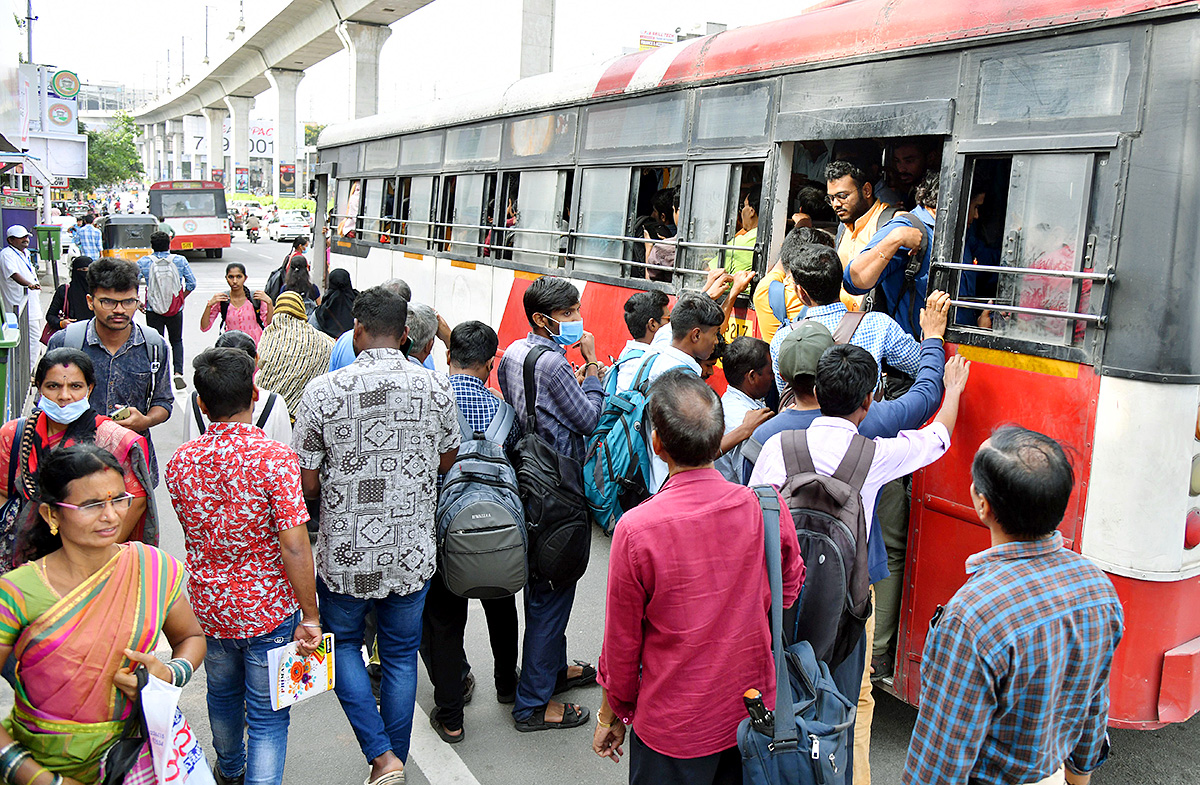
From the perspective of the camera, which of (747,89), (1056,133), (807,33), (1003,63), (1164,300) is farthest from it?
(747,89)

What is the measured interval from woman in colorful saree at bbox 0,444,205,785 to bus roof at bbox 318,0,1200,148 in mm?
3464

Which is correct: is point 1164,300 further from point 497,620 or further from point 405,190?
point 405,190

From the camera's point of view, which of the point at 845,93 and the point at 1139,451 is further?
the point at 845,93

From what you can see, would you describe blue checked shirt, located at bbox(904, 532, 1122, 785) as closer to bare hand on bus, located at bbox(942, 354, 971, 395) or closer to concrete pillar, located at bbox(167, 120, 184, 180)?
bare hand on bus, located at bbox(942, 354, 971, 395)

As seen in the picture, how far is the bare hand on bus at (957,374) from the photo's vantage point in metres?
3.65

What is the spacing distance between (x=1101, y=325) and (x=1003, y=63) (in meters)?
1.13

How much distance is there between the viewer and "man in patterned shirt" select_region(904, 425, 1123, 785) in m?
2.02

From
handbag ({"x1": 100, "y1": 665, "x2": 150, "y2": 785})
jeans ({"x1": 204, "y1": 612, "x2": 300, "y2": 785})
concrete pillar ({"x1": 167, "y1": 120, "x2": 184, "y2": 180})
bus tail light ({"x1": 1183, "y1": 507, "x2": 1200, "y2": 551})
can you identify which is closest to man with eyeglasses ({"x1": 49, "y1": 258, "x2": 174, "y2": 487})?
jeans ({"x1": 204, "y1": 612, "x2": 300, "y2": 785})

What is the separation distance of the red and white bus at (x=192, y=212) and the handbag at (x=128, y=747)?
33.8m

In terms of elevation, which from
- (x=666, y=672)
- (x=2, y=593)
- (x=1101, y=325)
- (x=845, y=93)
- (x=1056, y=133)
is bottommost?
(x=666, y=672)

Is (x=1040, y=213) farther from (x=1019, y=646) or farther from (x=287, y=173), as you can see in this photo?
(x=287, y=173)

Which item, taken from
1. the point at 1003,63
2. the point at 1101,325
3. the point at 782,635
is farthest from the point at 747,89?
the point at 782,635

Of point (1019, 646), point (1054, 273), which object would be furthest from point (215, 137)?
point (1019, 646)

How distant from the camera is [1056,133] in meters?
3.44
